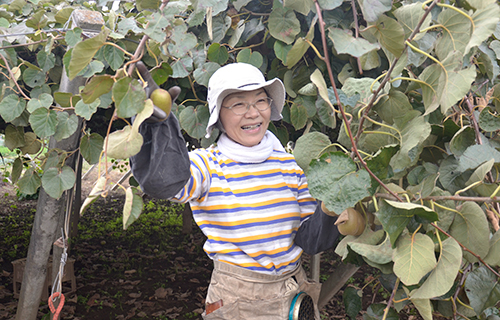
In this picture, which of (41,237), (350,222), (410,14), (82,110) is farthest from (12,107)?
(410,14)

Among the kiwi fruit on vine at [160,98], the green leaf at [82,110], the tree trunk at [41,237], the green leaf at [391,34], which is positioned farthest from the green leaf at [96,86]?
the tree trunk at [41,237]

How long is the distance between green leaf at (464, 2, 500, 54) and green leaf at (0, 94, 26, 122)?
160 cm

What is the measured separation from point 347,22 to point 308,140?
0.76 m

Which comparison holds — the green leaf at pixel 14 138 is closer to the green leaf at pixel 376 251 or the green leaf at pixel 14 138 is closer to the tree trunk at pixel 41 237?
the tree trunk at pixel 41 237

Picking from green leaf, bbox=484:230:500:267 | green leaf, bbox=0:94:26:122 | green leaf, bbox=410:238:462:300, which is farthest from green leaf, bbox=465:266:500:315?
green leaf, bbox=0:94:26:122

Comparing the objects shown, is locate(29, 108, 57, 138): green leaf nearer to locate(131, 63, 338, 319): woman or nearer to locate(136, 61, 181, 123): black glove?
locate(131, 63, 338, 319): woman

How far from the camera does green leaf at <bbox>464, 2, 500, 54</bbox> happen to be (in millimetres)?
637

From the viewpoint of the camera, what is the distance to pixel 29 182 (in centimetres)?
174

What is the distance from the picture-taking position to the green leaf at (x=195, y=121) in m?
1.61

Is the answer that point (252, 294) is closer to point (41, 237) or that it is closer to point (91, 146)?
point (91, 146)

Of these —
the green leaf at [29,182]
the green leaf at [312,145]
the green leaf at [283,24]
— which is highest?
the green leaf at [283,24]

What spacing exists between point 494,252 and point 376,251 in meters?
0.26

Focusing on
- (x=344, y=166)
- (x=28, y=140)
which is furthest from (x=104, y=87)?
(x=28, y=140)

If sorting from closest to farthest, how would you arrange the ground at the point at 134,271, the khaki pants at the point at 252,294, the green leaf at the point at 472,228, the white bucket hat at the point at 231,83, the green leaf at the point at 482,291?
the green leaf at the point at 472,228 < the green leaf at the point at 482,291 < the white bucket hat at the point at 231,83 < the khaki pants at the point at 252,294 < the ground at the point at 134,271
